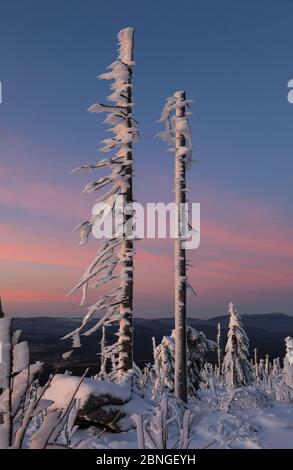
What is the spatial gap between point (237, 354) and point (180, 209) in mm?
24193

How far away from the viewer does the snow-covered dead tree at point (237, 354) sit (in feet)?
121

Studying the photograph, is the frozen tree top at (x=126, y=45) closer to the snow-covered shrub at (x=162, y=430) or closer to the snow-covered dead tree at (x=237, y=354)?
the snow-covered shrub at (x=162, y=430)

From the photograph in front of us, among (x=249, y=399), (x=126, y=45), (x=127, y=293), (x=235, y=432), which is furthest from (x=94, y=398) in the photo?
(x=126, y=45)

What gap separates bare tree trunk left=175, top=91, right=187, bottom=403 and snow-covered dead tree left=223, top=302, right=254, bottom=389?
21647mm

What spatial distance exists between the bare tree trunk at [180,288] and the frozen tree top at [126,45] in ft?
10.9

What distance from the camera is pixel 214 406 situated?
14.5m

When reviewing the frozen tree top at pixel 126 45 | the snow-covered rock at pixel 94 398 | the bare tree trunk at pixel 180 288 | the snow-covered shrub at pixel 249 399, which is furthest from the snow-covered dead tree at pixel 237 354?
the snow-covered rock at pixel 94 398

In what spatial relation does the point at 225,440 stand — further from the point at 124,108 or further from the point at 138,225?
the point at 124,108

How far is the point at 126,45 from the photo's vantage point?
1638cm

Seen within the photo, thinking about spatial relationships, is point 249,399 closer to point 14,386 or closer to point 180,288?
point 180,288

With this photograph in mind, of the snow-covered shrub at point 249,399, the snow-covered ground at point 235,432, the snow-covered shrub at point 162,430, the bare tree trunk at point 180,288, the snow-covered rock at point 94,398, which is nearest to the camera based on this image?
the snow-covered shrub at point 162,430
